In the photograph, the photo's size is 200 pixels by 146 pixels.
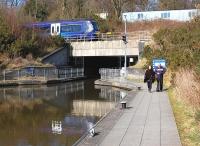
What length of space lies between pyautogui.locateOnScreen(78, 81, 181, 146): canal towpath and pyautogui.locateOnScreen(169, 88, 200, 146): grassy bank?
8.1 inches

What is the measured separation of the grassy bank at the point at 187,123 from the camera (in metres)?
13.5

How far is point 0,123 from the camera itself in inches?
873

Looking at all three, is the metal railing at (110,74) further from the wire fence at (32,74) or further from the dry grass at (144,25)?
the dry grass at (144,25)

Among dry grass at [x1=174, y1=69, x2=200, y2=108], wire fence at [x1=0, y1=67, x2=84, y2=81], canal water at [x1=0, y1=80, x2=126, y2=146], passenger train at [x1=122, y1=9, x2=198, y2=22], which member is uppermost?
passenger train at [x1=122, y1=9, x2=198, y2=22]

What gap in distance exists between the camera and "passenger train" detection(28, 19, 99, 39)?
6544 centimetres

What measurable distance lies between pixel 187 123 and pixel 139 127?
1667 millimetres

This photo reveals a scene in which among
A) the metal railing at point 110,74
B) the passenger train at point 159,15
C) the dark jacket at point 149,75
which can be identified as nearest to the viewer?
the dark jacket at point 149,75

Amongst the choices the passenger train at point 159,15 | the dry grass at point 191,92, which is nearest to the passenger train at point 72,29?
the passenger train at point 159,15

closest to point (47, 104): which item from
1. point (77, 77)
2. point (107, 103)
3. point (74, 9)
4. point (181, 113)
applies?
point (107, 103)

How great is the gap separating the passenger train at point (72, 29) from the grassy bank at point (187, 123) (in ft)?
146

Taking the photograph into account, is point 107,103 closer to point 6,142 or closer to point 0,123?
point 0,123

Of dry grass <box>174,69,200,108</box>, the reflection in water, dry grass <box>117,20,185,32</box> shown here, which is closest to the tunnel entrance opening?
dry grass <box>117,20,185,32</box>

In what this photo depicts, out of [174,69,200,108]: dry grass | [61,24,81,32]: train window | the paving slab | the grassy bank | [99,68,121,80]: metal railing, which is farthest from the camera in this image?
[61,24,81,32]: train window

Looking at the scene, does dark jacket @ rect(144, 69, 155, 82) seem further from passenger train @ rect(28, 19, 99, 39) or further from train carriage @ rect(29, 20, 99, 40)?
passenger train @ rect(28, 19, 99, 39)
